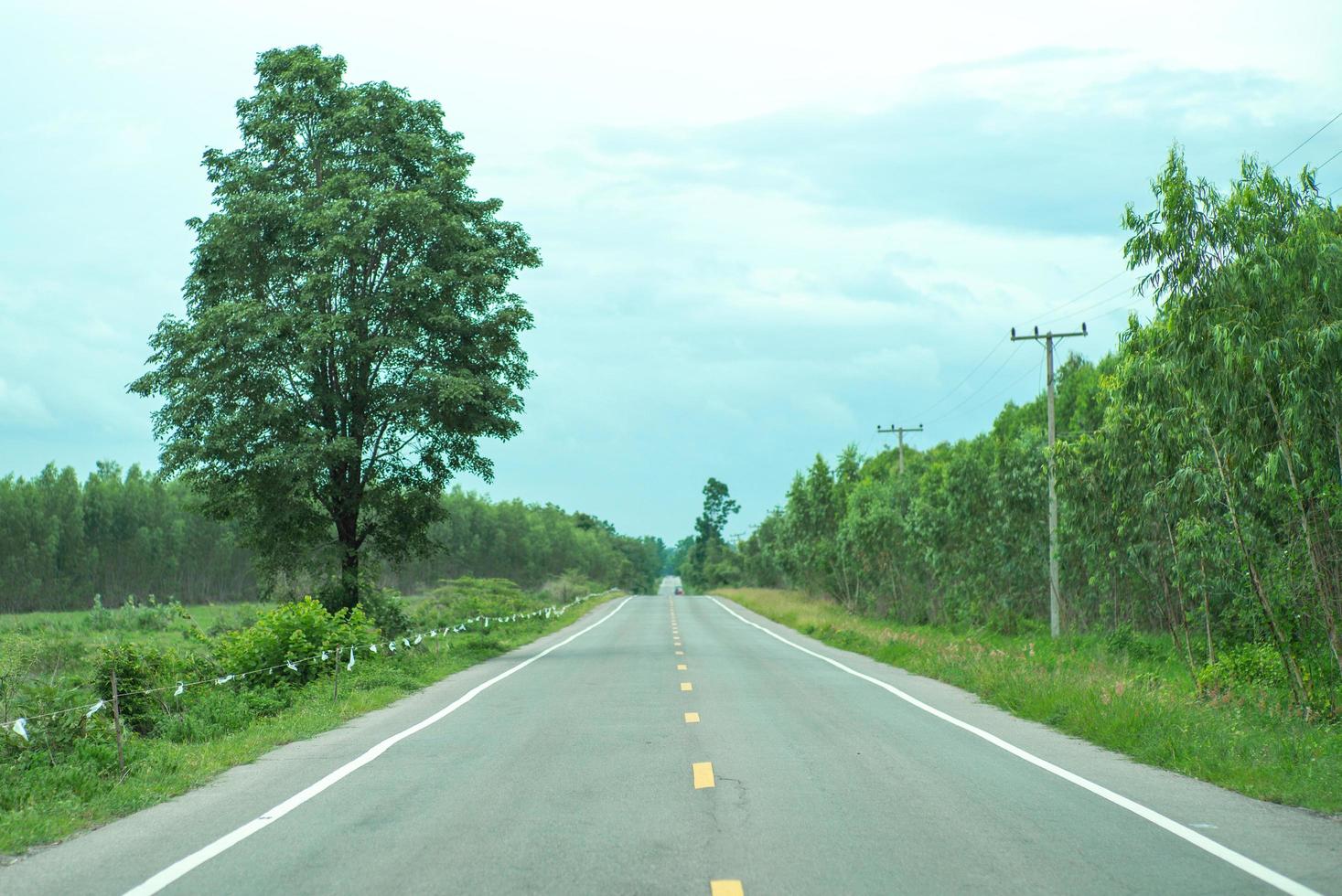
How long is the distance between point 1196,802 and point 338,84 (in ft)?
94.4

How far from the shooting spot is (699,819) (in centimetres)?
870

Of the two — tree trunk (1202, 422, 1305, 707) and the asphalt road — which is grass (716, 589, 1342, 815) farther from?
tree trunk (1202, 422, 1305, 707)

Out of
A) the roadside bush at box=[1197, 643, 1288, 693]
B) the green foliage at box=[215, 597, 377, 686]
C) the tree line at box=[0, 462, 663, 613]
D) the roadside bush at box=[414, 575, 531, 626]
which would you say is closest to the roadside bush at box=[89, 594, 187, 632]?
the tree line at box=[0, 462, 663, 613]

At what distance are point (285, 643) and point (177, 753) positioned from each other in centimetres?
949

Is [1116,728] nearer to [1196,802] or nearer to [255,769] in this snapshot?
[1196,802]

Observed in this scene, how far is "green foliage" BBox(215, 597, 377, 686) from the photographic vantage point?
21984 mm

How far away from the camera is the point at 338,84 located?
3209 cm

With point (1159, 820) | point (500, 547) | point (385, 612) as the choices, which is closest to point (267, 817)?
point (1159, 820)

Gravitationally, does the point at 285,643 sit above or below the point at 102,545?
below

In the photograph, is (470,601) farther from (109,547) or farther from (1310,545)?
(1310,545)

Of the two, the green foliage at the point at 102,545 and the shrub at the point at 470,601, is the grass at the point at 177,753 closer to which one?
the shrub at the point at 470,601

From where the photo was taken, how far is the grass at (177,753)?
9.47m

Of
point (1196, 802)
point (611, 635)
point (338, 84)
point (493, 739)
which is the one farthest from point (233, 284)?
point (1196, 802)

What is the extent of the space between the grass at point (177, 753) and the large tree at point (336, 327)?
18.7 ft
